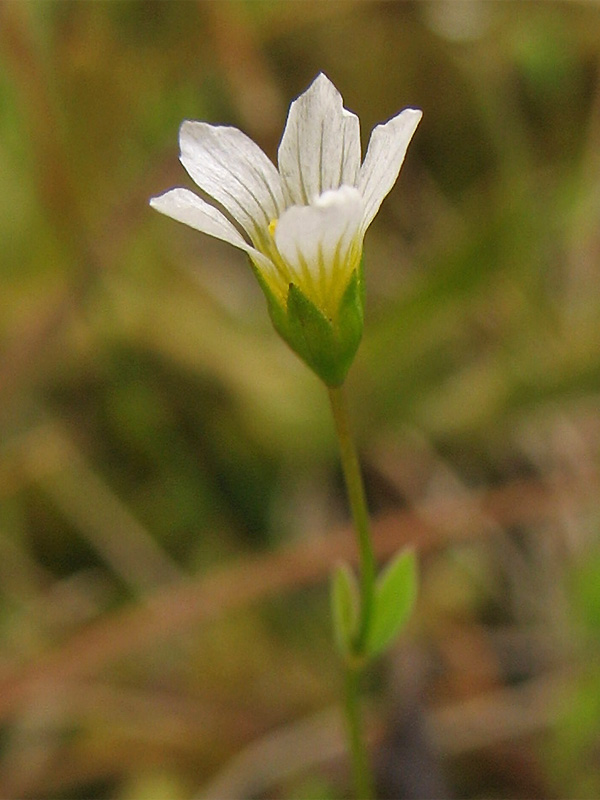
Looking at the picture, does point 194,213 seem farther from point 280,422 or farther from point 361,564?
point 280,422

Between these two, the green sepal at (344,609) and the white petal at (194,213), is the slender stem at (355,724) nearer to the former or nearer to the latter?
the green sepal at (344,609)

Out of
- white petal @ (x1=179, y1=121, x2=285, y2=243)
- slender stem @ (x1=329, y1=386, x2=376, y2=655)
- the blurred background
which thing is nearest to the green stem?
slender stem @ (x1=329, y1=386, x2=376, y2=655)

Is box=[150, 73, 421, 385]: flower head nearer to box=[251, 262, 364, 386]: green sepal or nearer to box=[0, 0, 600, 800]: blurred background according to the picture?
box=[251, 262, 364, 386]: green sepal

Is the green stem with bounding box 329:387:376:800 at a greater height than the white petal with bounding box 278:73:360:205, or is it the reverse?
the white petal with bounding box 278:73:360:205

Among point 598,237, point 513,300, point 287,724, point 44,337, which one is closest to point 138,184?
point 44,337

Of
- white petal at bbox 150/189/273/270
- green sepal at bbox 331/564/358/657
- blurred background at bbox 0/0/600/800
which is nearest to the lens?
white petal at bbox 150/189/273/270

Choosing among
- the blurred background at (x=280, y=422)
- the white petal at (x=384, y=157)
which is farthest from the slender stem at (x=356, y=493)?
the blurred background at (x=280, y=422)

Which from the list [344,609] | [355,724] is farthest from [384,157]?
[355,724]
